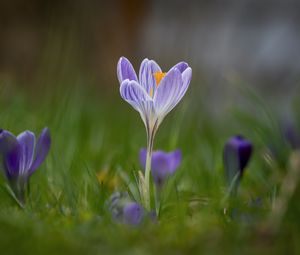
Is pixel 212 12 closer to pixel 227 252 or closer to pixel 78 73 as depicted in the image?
pixel 78 73

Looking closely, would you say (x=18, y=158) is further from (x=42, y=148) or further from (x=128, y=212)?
(x=128, y=212)

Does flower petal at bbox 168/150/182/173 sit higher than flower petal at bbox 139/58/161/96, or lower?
lower

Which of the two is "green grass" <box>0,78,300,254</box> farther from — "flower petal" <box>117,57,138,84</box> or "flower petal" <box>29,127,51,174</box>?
"flower petal" <box>117,57,138,84</box>

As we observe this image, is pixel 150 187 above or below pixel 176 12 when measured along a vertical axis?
above

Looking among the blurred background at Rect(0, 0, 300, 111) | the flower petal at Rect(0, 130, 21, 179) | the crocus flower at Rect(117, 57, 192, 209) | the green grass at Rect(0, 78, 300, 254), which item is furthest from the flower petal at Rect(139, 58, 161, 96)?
the blurred background at Rect(0, 0, 300, 111)

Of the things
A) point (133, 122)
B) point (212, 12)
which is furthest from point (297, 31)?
point (133, 122)

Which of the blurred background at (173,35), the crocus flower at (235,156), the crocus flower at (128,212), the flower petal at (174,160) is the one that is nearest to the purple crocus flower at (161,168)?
the flower petal at (174,160)

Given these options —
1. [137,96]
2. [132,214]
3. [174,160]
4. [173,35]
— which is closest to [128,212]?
[132,214]
